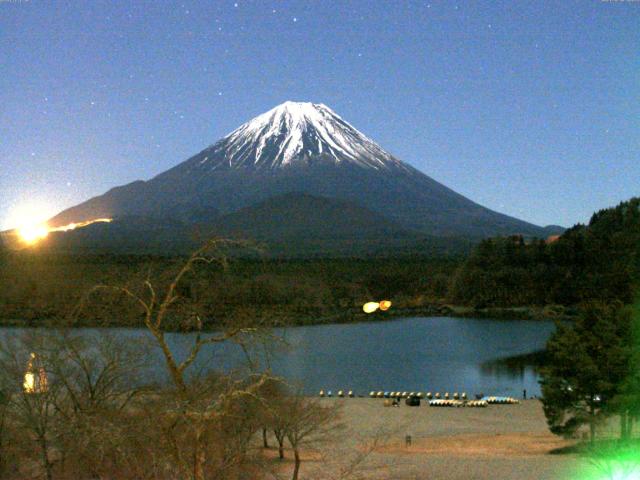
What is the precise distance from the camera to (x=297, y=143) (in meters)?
175

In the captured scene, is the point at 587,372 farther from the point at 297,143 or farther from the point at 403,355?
the point at 297,143

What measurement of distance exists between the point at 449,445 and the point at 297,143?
158083mm

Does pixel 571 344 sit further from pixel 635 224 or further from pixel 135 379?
pixel 635 224

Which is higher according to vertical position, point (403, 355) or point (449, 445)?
point (449, 445)

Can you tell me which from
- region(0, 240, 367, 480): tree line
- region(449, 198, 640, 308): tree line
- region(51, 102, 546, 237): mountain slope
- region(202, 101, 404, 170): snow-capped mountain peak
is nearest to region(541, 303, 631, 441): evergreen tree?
region(0, 240, 367, 480): tree line

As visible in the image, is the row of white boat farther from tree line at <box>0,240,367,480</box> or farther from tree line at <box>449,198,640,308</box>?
tree line at <box>449,198,640,308</box>

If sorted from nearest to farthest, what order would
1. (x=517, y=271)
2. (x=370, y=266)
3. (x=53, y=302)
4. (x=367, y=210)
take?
(x=53, y=302), (x=517, y=271), (x=370, y=266), (x=367, y=210)

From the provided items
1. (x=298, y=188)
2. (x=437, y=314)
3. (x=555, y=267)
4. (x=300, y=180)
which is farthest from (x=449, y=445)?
(x=300, y=180)

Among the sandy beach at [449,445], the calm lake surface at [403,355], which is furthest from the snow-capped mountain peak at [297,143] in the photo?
the sandy beach at [449,445]

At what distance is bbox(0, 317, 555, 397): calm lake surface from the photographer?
104 ft

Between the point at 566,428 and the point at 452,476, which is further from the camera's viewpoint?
the point at 566,428

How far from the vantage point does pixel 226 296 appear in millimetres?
64938

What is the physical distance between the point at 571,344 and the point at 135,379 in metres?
9.31

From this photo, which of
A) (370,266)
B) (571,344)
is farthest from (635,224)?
(571,344)
